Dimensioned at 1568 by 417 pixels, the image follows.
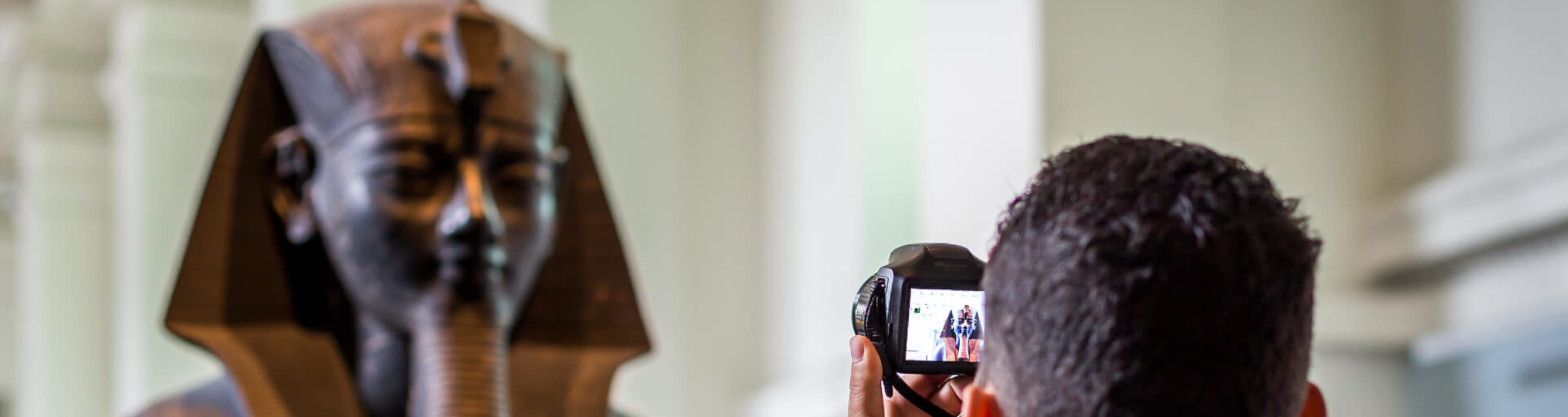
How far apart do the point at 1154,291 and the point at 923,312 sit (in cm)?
29

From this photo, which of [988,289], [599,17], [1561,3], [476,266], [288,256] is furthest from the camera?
[599,17]

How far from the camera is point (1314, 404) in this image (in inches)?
46.3

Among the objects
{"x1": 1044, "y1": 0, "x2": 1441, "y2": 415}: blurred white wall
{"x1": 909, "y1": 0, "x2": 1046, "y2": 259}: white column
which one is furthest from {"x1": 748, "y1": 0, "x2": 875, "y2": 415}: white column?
{"x1": 1044, "y1": 0, "x2": 1441, "y2": 415}: blurred white wall

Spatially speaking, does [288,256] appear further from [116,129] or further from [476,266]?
[116,129]

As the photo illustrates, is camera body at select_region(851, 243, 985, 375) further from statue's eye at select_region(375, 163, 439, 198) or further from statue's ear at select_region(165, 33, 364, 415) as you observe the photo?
statue's ear at select_region(165, 33, 364, 415)

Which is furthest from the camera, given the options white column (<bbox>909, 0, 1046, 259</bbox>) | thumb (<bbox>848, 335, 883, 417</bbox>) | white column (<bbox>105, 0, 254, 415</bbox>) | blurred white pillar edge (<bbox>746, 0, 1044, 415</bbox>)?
white column (<bbox>105, 0, 254, 415</bbox>)

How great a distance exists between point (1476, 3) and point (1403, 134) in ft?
1.03

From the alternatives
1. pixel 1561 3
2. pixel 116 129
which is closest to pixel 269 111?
pixel 1561 3

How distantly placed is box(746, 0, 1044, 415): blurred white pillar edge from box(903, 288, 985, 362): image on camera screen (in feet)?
5.38

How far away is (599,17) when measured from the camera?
4.97 meters

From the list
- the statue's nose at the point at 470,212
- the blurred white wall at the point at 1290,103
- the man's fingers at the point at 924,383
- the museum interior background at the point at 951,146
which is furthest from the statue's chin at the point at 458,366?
the man's fingers at the point at 924,383

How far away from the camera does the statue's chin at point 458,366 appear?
2812mm

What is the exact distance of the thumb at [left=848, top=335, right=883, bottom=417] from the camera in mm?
1326

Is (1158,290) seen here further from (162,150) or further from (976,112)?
(162,150)
